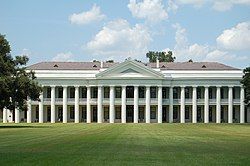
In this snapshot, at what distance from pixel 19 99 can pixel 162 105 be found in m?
47.8

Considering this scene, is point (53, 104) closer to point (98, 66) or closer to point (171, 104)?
point (98, 66)

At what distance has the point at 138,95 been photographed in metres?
116

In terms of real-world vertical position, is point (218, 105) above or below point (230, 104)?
below

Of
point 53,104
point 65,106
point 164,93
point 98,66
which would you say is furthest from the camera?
point 98,66

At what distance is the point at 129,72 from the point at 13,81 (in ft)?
143

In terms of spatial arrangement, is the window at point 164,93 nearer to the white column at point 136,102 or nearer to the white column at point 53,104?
the white column at point 136,102

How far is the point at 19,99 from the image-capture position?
7481 centimetres

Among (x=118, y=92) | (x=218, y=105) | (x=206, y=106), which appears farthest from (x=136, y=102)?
(x=218, y=105)

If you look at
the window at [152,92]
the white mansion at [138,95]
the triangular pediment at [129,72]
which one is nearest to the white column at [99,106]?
the white mansion at [138,95]

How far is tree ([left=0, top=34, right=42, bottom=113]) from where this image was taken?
7200cm

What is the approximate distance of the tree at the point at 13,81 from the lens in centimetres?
7200

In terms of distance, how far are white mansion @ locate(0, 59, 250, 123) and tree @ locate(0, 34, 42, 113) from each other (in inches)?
1477

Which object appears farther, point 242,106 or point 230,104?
point 230,104

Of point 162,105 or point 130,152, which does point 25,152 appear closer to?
point 130,152
